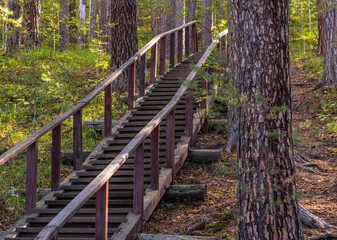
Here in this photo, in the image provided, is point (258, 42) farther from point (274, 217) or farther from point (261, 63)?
point (274, 217)

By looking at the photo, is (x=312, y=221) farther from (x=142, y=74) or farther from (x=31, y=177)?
(x=142, y=74)

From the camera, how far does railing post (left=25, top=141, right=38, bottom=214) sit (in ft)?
16.7

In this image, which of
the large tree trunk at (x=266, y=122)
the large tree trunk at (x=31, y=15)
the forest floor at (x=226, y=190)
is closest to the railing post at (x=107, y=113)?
the forest floor at (x=226, y=190)

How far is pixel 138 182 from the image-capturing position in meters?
4.93

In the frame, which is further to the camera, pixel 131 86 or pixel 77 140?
pixel 131 86

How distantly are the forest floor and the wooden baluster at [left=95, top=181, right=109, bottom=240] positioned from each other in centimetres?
119

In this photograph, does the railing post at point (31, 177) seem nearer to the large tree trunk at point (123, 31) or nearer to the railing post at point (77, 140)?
the railing post at point (77, 140)

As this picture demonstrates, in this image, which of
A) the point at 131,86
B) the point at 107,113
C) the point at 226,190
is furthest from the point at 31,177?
the point at 131,86

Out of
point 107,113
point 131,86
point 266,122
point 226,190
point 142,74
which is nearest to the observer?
point 266,122

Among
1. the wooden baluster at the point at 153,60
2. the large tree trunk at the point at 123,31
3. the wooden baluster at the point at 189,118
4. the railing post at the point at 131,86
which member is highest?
the large tree trunk at the point at 123,31

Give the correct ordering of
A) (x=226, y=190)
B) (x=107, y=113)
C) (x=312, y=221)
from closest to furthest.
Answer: (x=312, y=221) → (x=226, y=190) → (x=107, y=113)

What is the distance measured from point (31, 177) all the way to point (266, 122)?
9.49 ft

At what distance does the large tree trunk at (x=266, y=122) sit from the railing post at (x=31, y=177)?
260cm

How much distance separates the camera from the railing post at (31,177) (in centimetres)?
508
